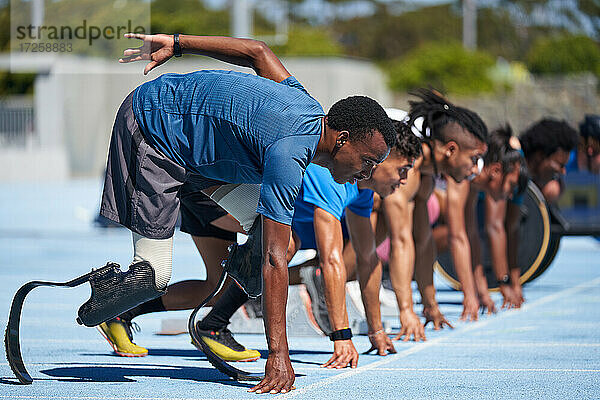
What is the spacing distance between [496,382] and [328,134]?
1483mm

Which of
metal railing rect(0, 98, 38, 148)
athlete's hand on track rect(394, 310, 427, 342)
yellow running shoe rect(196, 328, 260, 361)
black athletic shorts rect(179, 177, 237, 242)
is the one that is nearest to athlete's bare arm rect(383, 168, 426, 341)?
athlete's hand on track rect(394, 310, 427, 342)

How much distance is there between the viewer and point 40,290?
376 inches

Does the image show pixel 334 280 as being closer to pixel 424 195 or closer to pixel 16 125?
pixel 424 195

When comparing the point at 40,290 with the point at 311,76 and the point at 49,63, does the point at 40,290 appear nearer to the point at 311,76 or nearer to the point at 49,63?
the point at 49,63

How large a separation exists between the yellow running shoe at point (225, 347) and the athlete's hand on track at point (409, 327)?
3.55 feet

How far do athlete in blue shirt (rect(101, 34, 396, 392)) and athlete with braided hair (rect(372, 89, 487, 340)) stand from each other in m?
1.91

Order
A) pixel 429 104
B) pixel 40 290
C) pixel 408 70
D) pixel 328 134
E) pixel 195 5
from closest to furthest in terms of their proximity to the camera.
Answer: pixel 328 134 → pixel 429 104 → pixel 40 290 → pixel 408 70 → pixel 195 5

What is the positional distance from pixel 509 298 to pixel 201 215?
3.60m

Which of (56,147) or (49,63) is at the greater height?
(49,63)

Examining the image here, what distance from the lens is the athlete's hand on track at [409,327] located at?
6.48 meters

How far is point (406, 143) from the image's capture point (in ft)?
19.4

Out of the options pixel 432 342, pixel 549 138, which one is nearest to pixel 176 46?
pixel 432 342

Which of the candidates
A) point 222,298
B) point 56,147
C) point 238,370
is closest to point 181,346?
point 222,298

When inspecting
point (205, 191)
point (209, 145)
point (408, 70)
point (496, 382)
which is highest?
point (209, 145)
